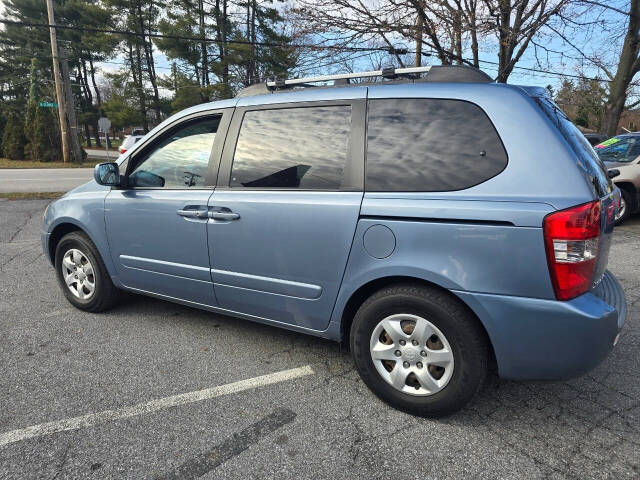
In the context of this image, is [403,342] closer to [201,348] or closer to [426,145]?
[426,145]

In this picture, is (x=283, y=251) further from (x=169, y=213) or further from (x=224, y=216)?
(x=169, y=213)

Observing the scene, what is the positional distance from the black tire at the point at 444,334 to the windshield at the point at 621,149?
7543 millimetres

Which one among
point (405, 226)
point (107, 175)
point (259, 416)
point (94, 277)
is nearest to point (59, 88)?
point (94, 277)

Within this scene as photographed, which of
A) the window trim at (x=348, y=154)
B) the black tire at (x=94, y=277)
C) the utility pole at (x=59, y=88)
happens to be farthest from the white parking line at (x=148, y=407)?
the utility pole at (x=59, y=88)

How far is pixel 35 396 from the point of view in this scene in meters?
2.55

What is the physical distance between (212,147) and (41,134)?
27816 mm

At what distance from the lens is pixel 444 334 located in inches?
87.0

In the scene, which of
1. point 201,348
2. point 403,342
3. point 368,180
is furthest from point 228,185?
point 403,342

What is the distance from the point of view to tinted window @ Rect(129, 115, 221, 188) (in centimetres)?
309

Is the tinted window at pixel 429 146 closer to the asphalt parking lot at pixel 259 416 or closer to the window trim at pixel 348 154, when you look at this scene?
the window trim at pixel 348 154

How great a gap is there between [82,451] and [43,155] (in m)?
28.5

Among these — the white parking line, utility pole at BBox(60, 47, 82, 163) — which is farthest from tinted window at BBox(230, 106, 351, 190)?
utility pole at BBox(60, 47, 82, 163)

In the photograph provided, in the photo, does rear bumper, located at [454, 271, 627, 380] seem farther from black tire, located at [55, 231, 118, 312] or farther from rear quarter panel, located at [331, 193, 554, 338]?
black tire, located at [55, 231, 118, 312]

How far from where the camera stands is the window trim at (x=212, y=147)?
2.99m
